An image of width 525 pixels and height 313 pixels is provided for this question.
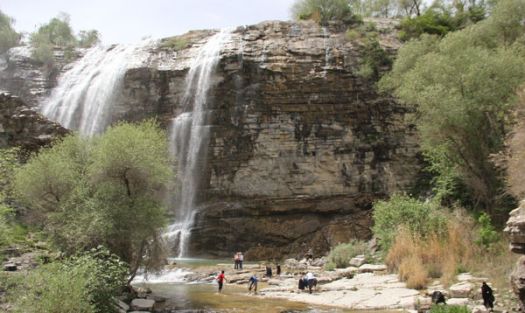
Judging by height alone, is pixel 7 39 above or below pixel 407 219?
above

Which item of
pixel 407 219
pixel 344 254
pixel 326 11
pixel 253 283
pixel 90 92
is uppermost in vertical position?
pixel 326 11

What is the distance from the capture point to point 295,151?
111ft

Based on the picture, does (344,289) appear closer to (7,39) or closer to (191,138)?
(191,138)

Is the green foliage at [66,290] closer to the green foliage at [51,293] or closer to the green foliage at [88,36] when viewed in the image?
the green foliage at [51,293]

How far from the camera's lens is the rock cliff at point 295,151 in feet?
108

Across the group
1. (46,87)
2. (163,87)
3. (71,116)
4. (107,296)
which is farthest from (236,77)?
(107,296)

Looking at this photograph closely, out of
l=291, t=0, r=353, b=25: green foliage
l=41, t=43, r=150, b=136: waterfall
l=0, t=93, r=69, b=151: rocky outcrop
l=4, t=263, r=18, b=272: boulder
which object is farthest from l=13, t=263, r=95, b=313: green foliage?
l=291, t=0, r=353, b=25: green foliage

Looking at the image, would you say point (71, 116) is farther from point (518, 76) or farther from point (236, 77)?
point (518, 76)

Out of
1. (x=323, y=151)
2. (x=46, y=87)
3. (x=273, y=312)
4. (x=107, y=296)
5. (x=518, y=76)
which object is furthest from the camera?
(x=46, y=87)

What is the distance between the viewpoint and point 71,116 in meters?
38.1

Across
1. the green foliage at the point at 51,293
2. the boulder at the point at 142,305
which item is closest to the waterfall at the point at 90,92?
the boulder at the point at 142,305

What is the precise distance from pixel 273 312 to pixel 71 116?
28.4 metres

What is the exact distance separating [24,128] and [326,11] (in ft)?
87.5

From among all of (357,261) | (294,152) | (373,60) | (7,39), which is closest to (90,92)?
(7,39)
